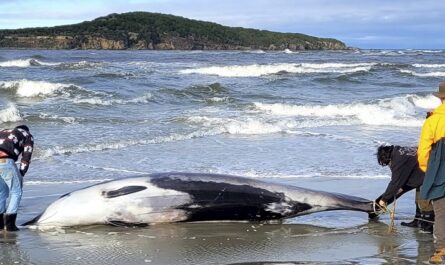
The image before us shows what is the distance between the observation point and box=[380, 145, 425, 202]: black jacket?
7.23 meters

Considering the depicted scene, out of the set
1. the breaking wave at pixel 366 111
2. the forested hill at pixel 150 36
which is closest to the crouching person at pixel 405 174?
the breaking wave at pixel 366 111

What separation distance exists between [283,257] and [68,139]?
9456 mm

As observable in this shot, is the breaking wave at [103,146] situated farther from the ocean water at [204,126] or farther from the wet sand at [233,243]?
the wet sand at [233,243]

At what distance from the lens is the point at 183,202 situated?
779 cm

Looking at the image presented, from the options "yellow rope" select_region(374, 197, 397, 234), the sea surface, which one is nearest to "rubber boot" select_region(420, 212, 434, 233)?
"yellow rope" select_region(374, 197, 397, 234)

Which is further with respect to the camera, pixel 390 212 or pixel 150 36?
pixel 150 36

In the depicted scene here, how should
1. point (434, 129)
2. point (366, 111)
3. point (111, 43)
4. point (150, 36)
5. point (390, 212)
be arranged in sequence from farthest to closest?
point (150, 36) → point (111, 43) → point (366, 111) → point (390, 212) → point (434, 129)

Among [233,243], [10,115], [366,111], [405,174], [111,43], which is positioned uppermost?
[111,43]

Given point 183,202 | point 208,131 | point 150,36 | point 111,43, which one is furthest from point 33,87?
point 150,36

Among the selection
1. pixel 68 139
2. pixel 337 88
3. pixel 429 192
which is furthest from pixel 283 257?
pixel 337 88

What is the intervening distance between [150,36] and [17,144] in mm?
119929

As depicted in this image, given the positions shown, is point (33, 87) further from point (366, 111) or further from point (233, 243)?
point (233, 243)

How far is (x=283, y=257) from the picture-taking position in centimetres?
645

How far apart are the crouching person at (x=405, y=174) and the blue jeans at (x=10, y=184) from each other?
428cm
